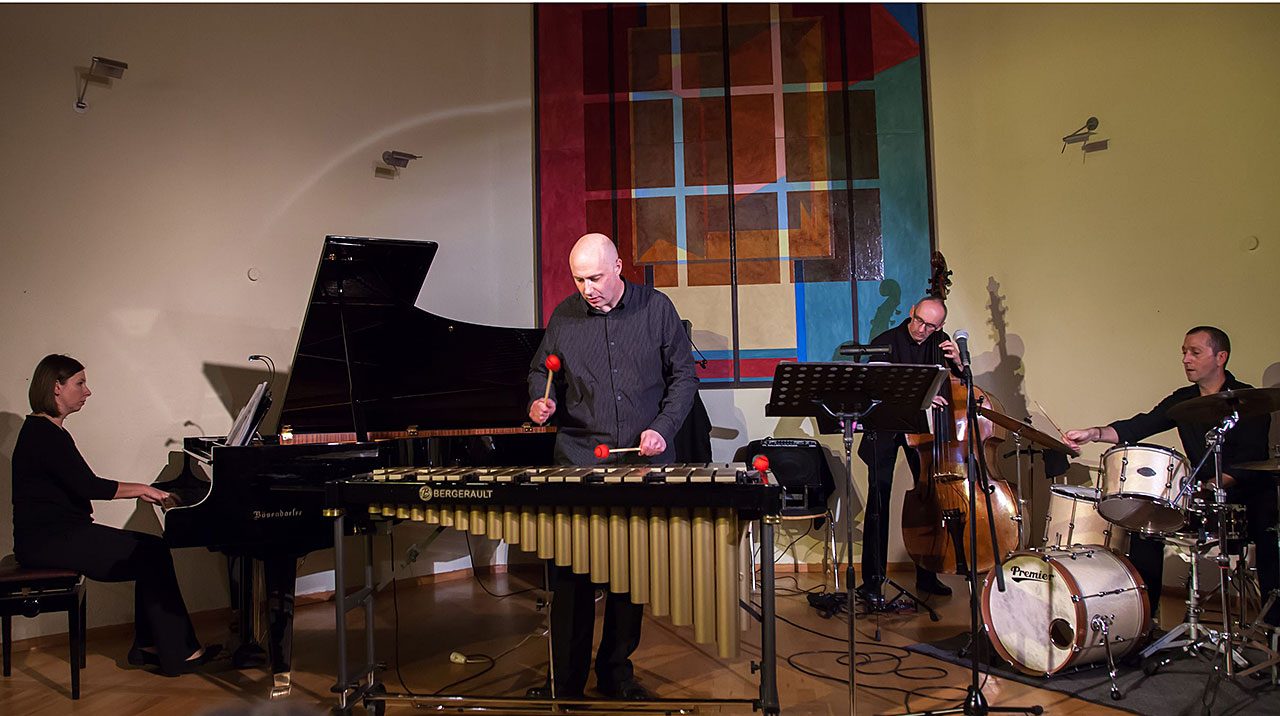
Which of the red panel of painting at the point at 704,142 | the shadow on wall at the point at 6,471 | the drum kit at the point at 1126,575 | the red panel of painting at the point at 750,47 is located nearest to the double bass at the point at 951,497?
the drum kit at the point at 1126,575

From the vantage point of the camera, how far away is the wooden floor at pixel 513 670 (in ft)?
11.3

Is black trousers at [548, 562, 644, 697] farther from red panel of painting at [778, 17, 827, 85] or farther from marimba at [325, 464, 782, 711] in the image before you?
red panel of painting at [778, 17, 827, 85]

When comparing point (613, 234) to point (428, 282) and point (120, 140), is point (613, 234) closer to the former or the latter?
point (428, 282)

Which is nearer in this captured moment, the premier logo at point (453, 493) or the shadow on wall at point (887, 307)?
the premier logo at point (453, 493)

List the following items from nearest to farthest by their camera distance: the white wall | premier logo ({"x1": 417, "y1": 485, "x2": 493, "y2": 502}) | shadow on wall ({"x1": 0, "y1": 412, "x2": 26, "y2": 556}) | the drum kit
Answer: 1. premier logo ({"x1": 417, "y1": 485, "x2": 493, "y2": 502})
2. the drum kit
3. shadow on wall ({"x1": 0, "y1": 412, "x2": 26, "y2": 556})
4. the white wall

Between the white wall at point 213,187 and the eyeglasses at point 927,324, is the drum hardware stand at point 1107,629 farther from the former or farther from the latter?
the white wall at point 213,187

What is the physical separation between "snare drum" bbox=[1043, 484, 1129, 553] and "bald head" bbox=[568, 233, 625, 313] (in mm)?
2349

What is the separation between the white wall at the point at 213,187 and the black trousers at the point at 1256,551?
3.98 meters

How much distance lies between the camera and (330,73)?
5.78m

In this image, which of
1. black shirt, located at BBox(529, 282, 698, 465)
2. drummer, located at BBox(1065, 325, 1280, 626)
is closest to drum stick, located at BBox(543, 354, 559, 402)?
black shirt, located at BBox(529, 282, 698, 465)

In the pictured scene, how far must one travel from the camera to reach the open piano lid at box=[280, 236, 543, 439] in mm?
3832

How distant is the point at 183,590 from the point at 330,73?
326 centimetres

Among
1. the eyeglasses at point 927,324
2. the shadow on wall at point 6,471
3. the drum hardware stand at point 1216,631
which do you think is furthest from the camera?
the eyeglasses at point 927,324

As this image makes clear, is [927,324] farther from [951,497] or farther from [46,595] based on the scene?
[46,595]
